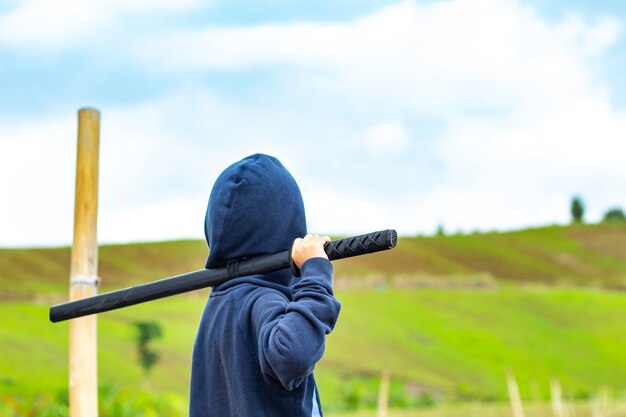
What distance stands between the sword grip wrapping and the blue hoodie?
48 millimetres

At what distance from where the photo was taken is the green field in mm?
16766

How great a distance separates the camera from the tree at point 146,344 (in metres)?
16.4

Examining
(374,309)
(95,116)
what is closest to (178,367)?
(374,309)

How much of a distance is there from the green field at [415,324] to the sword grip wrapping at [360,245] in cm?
1210

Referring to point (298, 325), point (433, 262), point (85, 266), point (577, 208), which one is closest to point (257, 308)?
point (298, 325)

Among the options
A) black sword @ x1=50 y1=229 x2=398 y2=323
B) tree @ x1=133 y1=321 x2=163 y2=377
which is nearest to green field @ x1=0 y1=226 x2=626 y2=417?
tree @ x1=133 y1=321 x2=163 y2=377

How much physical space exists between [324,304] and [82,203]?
6.61 feet

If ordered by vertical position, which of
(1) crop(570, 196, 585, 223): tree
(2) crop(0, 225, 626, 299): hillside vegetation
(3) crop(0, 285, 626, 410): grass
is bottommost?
(3) crop(0, 285, 626, 410): grass

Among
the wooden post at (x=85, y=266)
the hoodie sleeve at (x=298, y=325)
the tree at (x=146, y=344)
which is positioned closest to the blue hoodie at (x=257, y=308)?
the hoodie sleeve at (x=298, y=325)

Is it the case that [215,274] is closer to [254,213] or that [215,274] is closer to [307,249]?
[254,213]

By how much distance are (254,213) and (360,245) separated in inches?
12.4

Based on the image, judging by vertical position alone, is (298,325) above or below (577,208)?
below

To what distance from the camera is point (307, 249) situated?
2188mm

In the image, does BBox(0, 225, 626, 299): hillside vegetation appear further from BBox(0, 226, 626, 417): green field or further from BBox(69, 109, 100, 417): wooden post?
BBox(69, 109, 100, 417): wooden post
